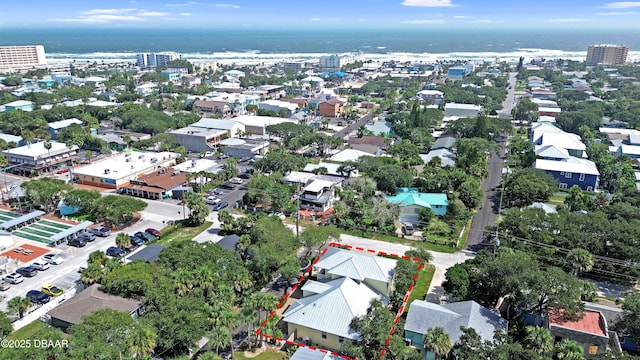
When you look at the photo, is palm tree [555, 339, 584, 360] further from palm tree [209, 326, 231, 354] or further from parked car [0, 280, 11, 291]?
parked car [0, 280, 11, 291]

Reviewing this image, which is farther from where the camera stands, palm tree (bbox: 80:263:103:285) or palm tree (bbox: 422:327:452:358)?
palm tree (bbox: 80:263:103:285)

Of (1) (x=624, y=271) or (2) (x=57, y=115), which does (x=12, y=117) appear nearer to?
(2) (x=57, y=115)

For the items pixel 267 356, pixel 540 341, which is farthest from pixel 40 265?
pixel 540 341

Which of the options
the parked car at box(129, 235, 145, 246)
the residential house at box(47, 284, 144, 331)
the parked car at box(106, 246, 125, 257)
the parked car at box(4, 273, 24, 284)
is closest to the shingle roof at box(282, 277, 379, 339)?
the residential house at box(47, 284, 144, 331)

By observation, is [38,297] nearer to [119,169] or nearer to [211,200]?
[211,200]

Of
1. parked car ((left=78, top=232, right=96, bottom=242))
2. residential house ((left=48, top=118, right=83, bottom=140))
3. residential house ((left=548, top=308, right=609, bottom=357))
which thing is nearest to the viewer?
residential house ((left=548, top=308, right=609, bottom=357))

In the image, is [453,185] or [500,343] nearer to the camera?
[500,343]

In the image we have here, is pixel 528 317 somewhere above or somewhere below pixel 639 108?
below

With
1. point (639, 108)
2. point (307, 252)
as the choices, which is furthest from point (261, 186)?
point (639, 108)
